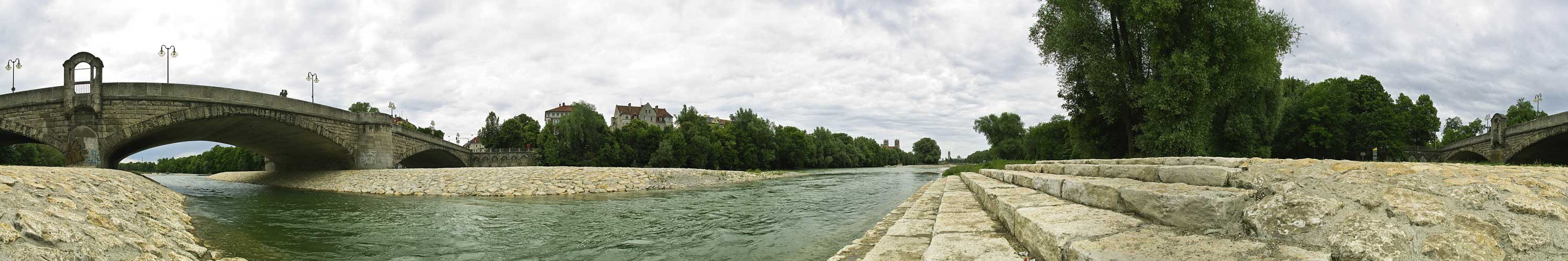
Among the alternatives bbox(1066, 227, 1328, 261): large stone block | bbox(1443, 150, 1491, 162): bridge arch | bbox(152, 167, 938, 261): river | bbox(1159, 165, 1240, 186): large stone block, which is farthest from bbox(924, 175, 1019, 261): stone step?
bbox(1443, 150, 1491, 162): bridge arch

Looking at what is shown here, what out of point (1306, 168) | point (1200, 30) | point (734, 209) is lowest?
point (734, 209)

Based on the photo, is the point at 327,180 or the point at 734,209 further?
the point at 327,180

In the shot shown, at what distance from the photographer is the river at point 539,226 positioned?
6.77 metres

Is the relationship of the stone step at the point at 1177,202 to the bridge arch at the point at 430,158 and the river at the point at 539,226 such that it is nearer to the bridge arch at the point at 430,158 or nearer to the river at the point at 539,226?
the river at the point at 539,226

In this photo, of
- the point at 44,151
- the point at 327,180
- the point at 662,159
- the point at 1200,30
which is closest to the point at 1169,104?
the point at 1200,30

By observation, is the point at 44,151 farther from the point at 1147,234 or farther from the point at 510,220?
the point at 1147,234

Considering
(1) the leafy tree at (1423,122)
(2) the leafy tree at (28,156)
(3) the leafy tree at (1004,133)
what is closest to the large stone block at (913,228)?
(1) the leafy tree at (1423,122)

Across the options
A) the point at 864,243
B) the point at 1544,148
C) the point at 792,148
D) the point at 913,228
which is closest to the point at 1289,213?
the point at 913,228

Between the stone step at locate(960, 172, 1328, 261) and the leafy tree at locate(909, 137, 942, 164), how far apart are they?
111500 mm

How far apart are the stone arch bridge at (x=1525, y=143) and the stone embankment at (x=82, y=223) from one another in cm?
3148

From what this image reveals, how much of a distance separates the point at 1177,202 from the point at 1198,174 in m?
0.87

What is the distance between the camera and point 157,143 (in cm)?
2283

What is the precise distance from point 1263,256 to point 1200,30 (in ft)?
43.6

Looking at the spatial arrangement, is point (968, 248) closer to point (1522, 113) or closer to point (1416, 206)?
point (1416, 206)
